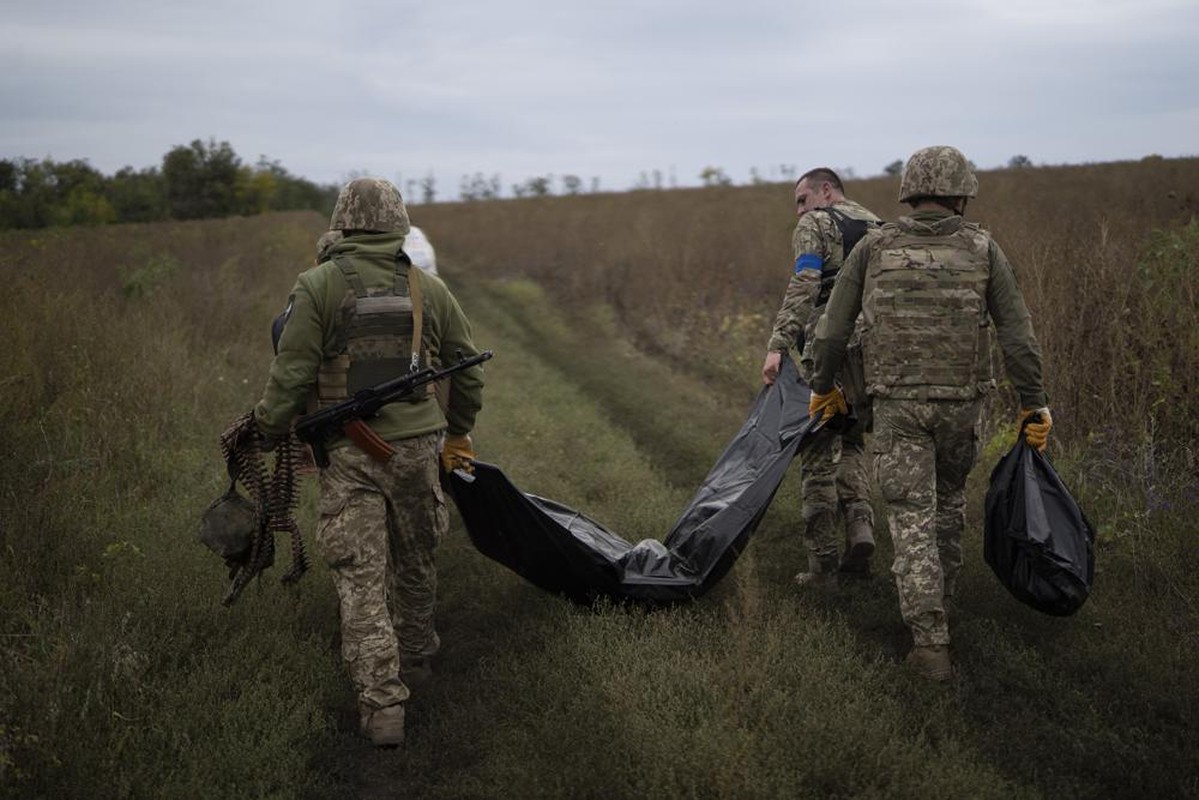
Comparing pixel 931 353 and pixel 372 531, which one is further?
pixel 931 353

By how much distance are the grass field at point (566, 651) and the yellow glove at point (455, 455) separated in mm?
939

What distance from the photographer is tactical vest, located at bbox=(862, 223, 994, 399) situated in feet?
14.4

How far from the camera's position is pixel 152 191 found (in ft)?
118

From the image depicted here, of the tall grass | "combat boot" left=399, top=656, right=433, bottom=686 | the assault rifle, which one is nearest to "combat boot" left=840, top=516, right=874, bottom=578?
the tall grass

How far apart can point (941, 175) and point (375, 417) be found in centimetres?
285

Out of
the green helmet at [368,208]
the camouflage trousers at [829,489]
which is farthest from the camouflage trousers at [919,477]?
the green helmet at [368,208]

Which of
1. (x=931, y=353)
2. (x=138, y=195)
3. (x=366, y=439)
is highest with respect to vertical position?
(x=138, y=195)

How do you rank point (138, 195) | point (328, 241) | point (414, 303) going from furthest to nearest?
1. point (138, 195)
2. point (328, 241)
3. point (414, 303)

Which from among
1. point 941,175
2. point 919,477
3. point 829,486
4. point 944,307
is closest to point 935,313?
point 944,307

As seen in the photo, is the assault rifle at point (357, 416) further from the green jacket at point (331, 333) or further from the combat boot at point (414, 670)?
the combat boot at point (414, 670)

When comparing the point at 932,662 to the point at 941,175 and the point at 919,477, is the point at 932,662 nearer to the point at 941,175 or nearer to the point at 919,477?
the point at 919,477

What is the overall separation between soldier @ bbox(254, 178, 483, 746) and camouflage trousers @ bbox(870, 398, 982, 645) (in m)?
2.16

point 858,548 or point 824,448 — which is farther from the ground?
point 824,448

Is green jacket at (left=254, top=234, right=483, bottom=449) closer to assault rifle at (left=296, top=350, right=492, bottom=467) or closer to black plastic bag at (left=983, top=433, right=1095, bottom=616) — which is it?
assault rifle at (left=296, top=350, right=492, bottom=467)
